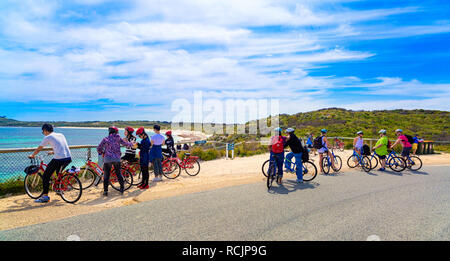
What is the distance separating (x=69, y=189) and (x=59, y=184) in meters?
0.34

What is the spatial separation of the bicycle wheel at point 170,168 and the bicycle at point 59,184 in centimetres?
338

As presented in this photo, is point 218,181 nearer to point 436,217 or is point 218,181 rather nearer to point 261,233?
point 261,233

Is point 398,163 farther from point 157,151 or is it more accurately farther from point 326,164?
point 157,151

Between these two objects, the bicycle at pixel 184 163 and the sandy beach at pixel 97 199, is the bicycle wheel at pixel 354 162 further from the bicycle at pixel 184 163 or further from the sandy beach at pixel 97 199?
the bicycle at pixel 184 163

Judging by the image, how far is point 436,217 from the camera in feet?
17.2

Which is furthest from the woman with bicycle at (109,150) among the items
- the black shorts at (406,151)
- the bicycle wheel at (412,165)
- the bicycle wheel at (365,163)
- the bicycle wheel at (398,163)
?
the bicycle wheel at (412,165)

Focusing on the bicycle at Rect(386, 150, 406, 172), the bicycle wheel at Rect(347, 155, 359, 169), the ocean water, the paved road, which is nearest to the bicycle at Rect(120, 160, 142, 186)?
the ocean water

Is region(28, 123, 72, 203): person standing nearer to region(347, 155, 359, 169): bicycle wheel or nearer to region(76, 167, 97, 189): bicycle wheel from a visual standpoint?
region(76, 167, 97, 189): bicycle wheel

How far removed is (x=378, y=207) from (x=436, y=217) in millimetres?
1048

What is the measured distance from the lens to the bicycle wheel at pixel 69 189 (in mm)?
6383

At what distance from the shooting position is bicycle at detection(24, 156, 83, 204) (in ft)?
21.0

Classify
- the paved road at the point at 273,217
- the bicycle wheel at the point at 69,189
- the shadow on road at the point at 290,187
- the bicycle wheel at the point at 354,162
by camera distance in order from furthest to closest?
the bicycle wheel at the point at 354,162 → the shadow on road at the point at 290,187 → the bicycle wheel at the point at 69,189 → the paved road at the point at 273,217

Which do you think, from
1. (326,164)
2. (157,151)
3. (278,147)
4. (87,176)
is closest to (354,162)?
(326,164)

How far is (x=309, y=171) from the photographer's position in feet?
30.0
